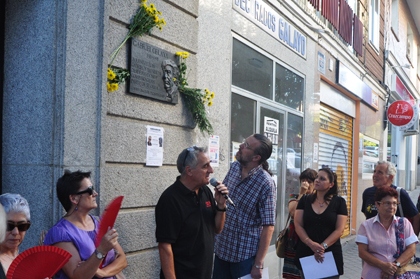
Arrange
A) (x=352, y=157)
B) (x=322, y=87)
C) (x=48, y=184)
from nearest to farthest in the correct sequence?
(x=48, y=184) → (x=322, y=87) → (x=352, y=157)

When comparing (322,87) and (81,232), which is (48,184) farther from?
(322,87)

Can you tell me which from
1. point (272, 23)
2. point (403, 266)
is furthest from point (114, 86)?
point (272, 23)

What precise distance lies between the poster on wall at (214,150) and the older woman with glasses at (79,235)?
2.82 m

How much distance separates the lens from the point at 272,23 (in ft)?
28.5

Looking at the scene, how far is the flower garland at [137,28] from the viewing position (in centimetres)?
491

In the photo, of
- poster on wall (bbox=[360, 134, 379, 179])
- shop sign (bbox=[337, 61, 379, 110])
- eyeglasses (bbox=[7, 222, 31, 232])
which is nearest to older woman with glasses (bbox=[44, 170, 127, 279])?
eyeglasses (bbox=[7, 222, 31, 232])

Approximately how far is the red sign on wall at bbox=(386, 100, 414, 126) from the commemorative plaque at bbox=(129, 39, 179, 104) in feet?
45.0

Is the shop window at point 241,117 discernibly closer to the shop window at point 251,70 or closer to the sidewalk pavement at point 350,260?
the shop window at point 251,70

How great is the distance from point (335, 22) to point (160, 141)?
7.60m

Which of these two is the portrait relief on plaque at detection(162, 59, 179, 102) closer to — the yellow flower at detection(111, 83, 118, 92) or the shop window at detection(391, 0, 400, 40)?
the yellow flower at detection(111, 83, 118, 92)

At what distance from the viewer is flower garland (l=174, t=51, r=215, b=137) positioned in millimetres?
5875

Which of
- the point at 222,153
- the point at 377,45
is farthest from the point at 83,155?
the point at 377,45

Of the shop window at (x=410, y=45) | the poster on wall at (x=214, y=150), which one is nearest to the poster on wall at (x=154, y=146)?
the poster on wall at (x=214, y=150)

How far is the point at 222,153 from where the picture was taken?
6.87m
